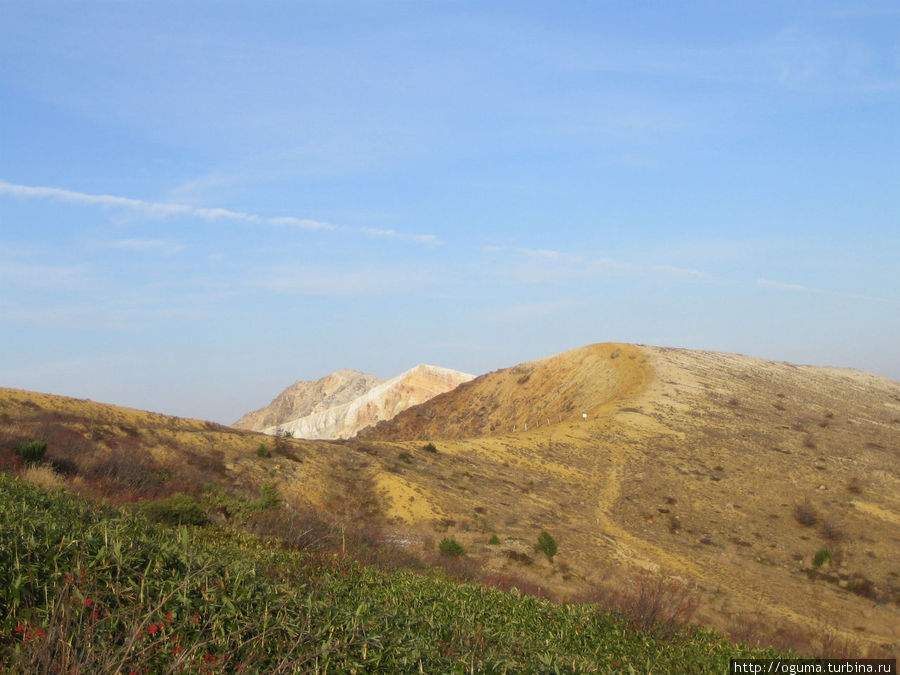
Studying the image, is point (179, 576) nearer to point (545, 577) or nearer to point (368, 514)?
point (545, 577)

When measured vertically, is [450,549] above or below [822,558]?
above

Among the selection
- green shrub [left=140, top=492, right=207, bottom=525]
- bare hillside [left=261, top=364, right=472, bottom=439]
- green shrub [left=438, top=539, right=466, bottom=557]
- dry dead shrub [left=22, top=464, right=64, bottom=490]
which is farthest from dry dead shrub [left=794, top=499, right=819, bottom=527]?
bare hillside [left=261, top=364, right=472, bottom=439]

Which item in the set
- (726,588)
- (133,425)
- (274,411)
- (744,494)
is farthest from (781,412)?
(274,411)

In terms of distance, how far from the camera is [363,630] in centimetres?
523

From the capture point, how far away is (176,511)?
13.3 m

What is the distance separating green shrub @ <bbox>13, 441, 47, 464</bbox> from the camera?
1694 cm

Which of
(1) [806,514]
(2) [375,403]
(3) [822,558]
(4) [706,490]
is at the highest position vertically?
(2) [375,403]

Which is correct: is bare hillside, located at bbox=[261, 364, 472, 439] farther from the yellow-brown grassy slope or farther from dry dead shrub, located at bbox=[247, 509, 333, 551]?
dry dead shrub, located at bbox=[247, 509, 333, 551]

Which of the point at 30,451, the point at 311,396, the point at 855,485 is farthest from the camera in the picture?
the point at 311,396

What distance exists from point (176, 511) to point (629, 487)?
29.1 meters

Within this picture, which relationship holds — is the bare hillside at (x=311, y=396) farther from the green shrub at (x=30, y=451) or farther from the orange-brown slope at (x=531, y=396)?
the green shrub at (x=30, y=451)

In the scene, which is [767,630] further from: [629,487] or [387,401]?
[387,401]

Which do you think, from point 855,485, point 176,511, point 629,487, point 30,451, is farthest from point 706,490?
point 30,451

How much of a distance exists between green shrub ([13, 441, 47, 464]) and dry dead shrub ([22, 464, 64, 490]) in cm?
97
